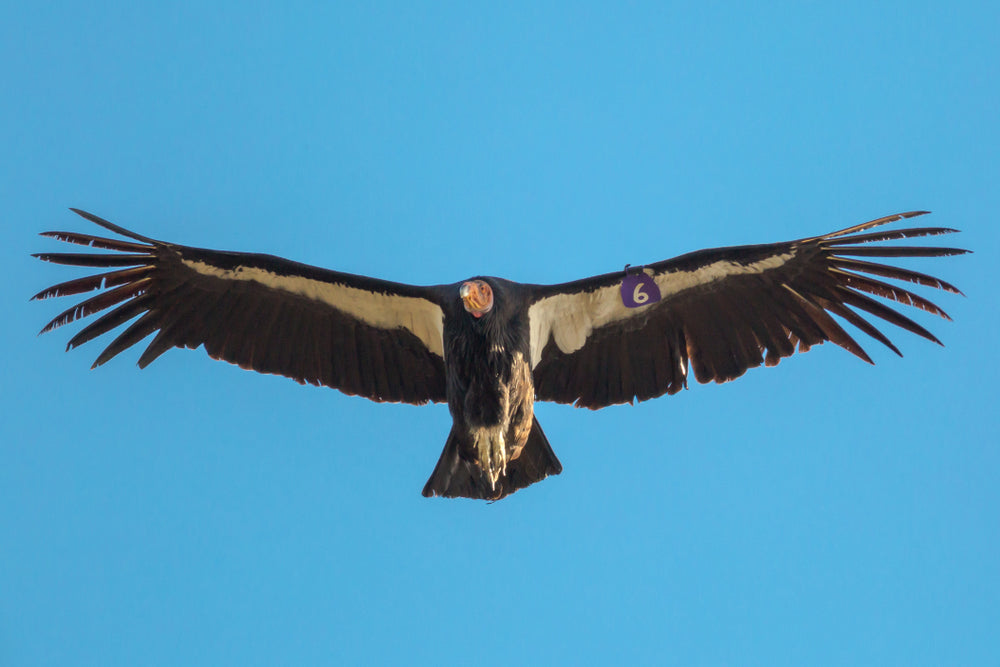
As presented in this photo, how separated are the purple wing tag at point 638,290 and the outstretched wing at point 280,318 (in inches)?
72.4

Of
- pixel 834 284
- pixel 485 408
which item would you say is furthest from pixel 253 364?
pixel 834 284

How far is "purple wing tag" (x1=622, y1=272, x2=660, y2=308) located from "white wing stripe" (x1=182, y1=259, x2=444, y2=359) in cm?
187

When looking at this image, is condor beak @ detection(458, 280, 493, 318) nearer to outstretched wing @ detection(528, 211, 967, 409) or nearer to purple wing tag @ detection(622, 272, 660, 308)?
outstretched wing @ detection(528, 211, 967, 409)

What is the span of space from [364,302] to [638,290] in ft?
9.11

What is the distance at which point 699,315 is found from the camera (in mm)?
10859

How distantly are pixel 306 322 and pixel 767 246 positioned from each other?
184 inches

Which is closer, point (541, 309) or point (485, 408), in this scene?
point (485, 408)

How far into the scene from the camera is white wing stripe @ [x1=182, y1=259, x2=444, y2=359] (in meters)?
11.0

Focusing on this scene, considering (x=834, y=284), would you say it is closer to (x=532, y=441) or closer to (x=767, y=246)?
(x=767, y=246)

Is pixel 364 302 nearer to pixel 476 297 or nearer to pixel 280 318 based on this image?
pixel 280 318

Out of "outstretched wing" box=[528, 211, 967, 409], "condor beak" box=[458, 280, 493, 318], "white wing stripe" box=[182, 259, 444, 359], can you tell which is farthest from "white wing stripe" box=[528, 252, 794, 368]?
"white wing stripe" box=[182, 259, 444, 359]

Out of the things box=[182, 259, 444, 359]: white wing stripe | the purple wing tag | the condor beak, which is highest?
box=[182, 259, 444, 359]: white wing stripe

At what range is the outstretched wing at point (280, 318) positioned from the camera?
1086 cm

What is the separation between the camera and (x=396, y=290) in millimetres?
10891
